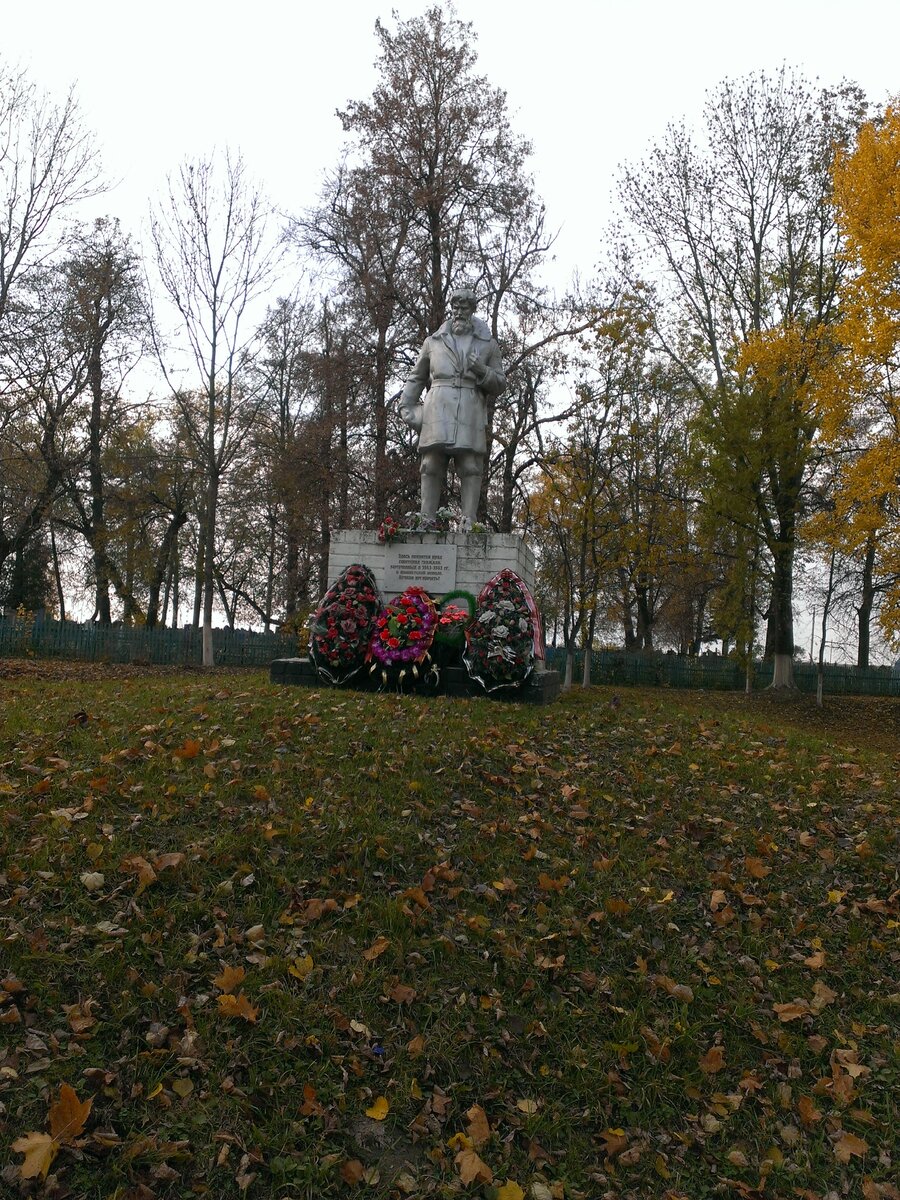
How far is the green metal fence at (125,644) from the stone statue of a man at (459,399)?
37.6ft

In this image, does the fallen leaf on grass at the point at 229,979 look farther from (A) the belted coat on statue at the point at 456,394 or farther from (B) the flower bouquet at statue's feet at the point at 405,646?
(A) the belted coat on statue at the point at 456,394

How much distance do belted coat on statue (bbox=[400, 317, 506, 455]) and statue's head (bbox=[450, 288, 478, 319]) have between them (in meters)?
0.17

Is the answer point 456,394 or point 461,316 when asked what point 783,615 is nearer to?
point 456,394

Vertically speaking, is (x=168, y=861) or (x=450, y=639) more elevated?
(x=450, y=639)

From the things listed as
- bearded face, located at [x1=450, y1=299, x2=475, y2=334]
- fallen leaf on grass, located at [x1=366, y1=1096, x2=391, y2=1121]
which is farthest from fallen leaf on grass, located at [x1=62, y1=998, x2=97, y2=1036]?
bearded face, located at [x1=450, y1=299, x2=475, y2=334]

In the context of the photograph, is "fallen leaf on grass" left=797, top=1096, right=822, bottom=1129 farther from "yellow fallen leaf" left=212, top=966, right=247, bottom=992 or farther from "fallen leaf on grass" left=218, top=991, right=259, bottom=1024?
"yellow fallen leaf" left=212, top=966, right=247, bottom=992

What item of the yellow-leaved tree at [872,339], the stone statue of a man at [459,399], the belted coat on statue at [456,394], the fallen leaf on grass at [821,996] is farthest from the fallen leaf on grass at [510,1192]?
the yellow-leaved tree at [872,339]

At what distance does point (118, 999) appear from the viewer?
3441 mm

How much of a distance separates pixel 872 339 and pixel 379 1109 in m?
14.9

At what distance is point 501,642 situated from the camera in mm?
9484

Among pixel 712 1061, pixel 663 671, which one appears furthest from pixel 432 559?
pixel 663 671

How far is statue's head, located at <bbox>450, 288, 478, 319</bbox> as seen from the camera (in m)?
10.9

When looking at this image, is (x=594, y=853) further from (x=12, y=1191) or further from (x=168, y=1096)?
(x=12, y=1191)

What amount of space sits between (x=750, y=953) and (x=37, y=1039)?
10.6ft
